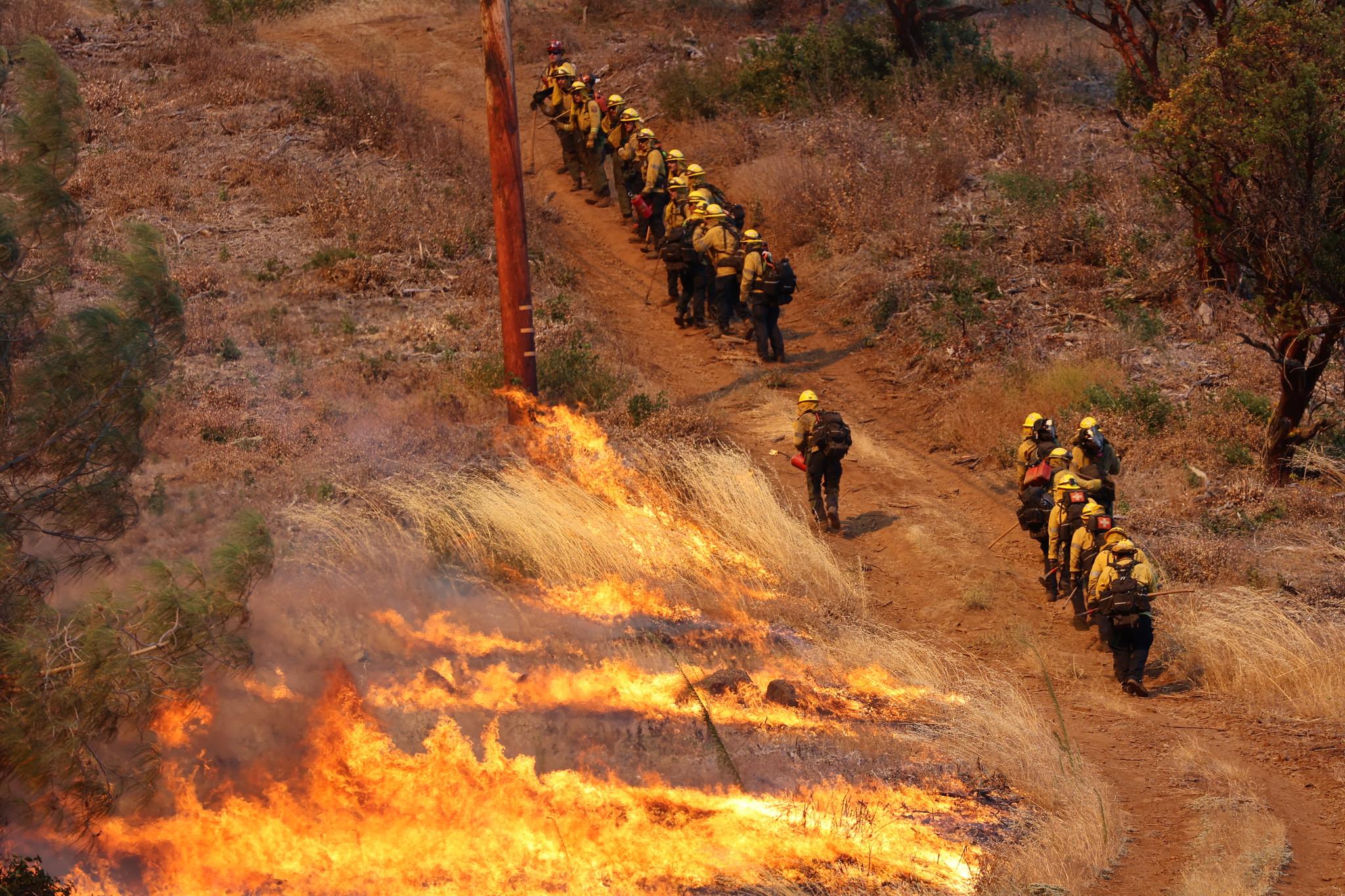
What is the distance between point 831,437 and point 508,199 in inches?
160

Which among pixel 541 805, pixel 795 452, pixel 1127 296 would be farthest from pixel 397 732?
pixel 1127 296

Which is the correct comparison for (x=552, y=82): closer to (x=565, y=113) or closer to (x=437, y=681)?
(x=565, y=113)

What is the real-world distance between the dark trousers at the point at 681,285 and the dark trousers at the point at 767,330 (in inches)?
54.8

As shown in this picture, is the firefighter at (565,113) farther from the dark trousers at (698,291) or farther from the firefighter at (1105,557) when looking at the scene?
the firefighter at (1105,557)

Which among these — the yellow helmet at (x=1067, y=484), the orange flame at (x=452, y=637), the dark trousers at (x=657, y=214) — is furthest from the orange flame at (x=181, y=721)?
the dark trousers at (x=657, y=214)

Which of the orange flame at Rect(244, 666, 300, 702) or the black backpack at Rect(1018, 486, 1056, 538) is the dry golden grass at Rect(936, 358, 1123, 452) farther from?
the orange flame at Rect(244, 666, 300, 702)

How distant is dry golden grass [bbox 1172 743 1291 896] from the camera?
775 cm

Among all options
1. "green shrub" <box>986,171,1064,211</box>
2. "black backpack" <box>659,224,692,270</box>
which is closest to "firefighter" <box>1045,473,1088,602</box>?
"black backpack" <box>659,224,692,270</box>

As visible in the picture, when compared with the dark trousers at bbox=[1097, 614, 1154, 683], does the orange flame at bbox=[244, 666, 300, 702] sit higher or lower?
higher

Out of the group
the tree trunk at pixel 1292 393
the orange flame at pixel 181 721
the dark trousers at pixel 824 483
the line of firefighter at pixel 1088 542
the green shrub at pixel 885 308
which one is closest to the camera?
the orange flame at pixel 181 721

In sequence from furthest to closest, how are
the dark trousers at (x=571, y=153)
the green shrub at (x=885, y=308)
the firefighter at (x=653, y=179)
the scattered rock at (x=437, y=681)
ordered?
the dark trousers at (x=571, y=153)
the firefighter at (x=653, y=179)
the green shrub at (x=885, y=308)
the scattered rock at (x=437, y=681)

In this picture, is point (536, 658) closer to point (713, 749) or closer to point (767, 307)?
point (713, 749)

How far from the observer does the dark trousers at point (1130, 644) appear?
1077 centimetres

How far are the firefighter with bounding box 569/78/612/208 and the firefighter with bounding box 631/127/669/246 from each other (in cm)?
140
